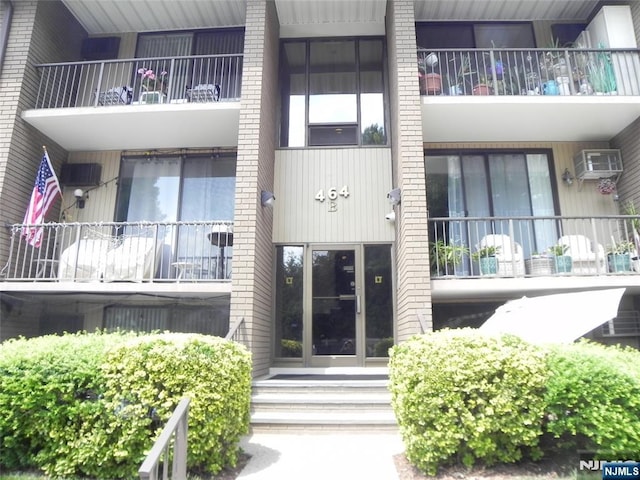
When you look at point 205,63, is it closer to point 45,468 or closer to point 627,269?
point 45,468

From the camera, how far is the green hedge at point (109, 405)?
136 inches

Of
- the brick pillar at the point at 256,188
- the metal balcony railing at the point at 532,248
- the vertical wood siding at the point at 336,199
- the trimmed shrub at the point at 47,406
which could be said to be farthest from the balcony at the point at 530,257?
the trimmed shrub at the point at 47,406

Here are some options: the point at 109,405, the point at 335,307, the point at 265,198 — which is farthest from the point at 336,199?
the point at 109,405

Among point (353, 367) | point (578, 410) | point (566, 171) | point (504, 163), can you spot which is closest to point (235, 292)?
point (353, 367)

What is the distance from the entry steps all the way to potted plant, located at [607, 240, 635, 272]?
4077mm

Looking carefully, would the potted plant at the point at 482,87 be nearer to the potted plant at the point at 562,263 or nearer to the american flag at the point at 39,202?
the potted plant at the point at 562,263

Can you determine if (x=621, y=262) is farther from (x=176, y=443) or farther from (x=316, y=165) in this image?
(x=176, y=443)

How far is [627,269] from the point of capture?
6488 mm

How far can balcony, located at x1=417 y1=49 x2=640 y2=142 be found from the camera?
6.98m

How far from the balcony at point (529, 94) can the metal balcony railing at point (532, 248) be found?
1.68 m

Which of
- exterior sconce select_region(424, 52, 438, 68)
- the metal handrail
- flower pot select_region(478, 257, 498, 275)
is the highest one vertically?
exterior sconce select_region(424, 52, 438, 68)

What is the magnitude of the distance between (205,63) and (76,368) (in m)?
6.85

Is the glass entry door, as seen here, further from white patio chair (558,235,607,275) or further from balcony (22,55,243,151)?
white patio chair (558,235,607,275)

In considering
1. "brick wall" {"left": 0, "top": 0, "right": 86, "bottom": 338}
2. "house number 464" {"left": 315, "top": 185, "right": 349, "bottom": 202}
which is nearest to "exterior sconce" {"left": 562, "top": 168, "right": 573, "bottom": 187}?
"house number 464" {"left": 315, "top": 185, "right": 349, "bottom": 202}
